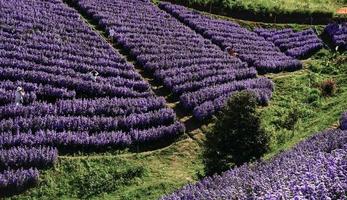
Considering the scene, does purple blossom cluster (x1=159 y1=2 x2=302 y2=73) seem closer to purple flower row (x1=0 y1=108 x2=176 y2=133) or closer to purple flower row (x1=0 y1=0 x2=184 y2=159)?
purple flower row (x1=0 y1=0 x2=184 y2=159)

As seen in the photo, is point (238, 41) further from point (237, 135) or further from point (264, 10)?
point (237, 135)

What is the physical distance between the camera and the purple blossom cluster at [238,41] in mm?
36906

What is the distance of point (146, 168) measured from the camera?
21969mm

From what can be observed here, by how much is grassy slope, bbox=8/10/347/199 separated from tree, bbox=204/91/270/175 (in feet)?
3.43

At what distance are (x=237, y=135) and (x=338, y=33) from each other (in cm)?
2734

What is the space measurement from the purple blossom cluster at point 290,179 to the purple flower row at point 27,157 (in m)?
6.59

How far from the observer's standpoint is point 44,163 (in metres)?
20.5

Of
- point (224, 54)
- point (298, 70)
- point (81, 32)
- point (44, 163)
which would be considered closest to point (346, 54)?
point (298, 70)

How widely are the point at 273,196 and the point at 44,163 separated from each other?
1073 centimetres

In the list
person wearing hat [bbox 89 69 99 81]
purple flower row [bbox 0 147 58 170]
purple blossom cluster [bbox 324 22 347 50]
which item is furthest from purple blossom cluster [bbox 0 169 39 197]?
purple blossom cluster [bbox 324 22 347 50]

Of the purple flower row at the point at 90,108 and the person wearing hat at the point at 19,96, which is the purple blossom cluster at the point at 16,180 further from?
the person wearing hat at the point at 19,96

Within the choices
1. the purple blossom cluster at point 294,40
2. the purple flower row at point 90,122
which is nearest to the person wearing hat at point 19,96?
the purple flower row at point 90,122

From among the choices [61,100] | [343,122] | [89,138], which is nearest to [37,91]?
[61,100]

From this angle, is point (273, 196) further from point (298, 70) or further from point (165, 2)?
point (165, 2)
